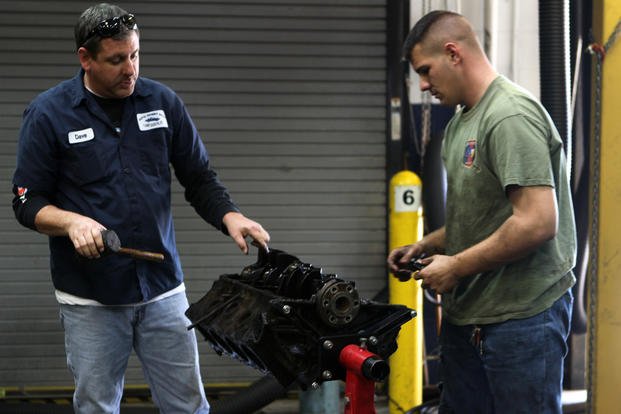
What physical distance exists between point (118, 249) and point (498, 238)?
122cm

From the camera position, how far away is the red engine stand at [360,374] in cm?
222

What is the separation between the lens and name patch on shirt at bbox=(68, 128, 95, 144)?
3012mm

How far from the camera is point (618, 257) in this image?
4.17 meters

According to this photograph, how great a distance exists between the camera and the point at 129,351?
3.13 m

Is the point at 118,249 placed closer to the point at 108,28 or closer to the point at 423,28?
the point at 108,28

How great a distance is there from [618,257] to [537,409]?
Result: 1.65 meters

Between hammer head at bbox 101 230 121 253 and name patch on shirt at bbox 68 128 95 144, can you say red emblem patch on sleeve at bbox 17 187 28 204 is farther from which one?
hammer head at bbox 101 230 121 253

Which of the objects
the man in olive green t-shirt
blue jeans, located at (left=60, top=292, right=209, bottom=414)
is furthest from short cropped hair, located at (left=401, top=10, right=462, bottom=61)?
blue jeans, located at (left=60, top=292, right=209, bottom=414)

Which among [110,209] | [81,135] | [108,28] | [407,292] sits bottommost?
[407,292]

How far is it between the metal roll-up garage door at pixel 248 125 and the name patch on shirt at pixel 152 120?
2201mm

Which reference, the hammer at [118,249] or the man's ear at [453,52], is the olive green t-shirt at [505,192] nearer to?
the man's ear at [453,52]

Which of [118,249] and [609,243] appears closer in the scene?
[118,249]

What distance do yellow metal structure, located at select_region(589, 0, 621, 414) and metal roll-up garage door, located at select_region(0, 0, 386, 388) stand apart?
63.3 inches

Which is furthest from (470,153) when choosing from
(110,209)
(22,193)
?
(22,193)
